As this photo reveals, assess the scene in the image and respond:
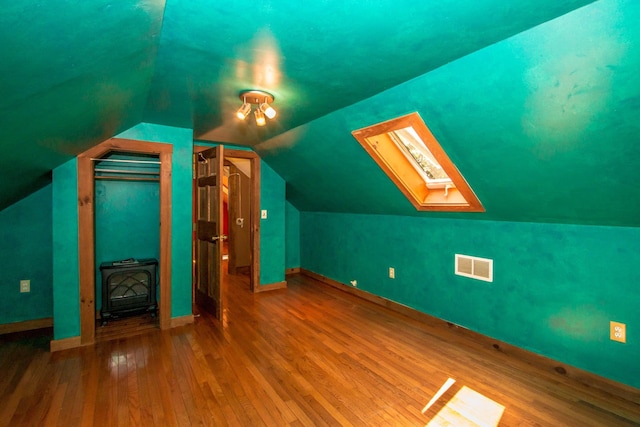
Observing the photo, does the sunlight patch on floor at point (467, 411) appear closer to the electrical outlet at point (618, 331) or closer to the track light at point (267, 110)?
the electrical outlet at point (618, 331)

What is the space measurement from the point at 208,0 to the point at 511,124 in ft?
6.06

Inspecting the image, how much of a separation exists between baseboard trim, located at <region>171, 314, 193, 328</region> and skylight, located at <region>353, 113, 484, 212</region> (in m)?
2.71

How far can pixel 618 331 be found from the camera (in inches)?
86.9

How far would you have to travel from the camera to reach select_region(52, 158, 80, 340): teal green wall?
2.84 m

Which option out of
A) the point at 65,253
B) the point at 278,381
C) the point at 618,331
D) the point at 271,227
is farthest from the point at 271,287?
the point at 618,331

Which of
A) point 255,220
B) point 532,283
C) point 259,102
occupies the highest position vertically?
point 259,102

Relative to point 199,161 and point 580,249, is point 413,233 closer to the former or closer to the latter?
point 580,249

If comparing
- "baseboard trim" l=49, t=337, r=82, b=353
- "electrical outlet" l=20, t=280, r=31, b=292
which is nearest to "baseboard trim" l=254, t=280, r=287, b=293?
"baseboard trim" l=49, t=337, r=82, b=353

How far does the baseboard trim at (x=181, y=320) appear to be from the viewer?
3.41m

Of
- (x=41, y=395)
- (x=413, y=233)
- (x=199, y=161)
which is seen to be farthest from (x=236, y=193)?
(x=41, y=395)

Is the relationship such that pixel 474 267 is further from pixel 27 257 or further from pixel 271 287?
pixel 27 257

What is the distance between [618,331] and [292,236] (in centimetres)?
457

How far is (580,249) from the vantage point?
7.81ft

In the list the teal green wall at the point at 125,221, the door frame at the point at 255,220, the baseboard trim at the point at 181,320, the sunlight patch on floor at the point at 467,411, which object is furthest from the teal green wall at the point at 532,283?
the teal green wall at the point at 125,221
